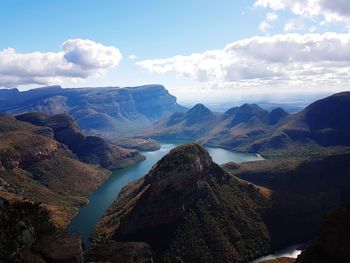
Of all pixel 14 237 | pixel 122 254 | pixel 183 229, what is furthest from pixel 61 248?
pixel 183 229

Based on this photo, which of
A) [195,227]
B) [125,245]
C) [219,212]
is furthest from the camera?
[219,212]

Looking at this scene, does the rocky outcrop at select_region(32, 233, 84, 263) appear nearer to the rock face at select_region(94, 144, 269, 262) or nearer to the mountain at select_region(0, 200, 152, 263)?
the mountain at select_region(0, 200, 152, 263)

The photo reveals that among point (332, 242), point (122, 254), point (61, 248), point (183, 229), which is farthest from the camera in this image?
point (183, 229)

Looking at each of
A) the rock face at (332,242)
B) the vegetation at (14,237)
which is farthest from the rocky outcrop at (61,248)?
the rock face at (332,242)

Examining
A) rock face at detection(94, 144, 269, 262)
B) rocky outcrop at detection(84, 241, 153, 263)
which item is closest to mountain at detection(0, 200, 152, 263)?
rocky outcrop at detection(84, 241, 153, 263)

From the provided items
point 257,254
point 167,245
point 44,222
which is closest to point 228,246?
point 257,254

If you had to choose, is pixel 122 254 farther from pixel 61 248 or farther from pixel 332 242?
pixel 332 242

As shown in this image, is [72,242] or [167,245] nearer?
[72,242]

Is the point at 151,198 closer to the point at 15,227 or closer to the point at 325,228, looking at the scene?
the point at 325,228
